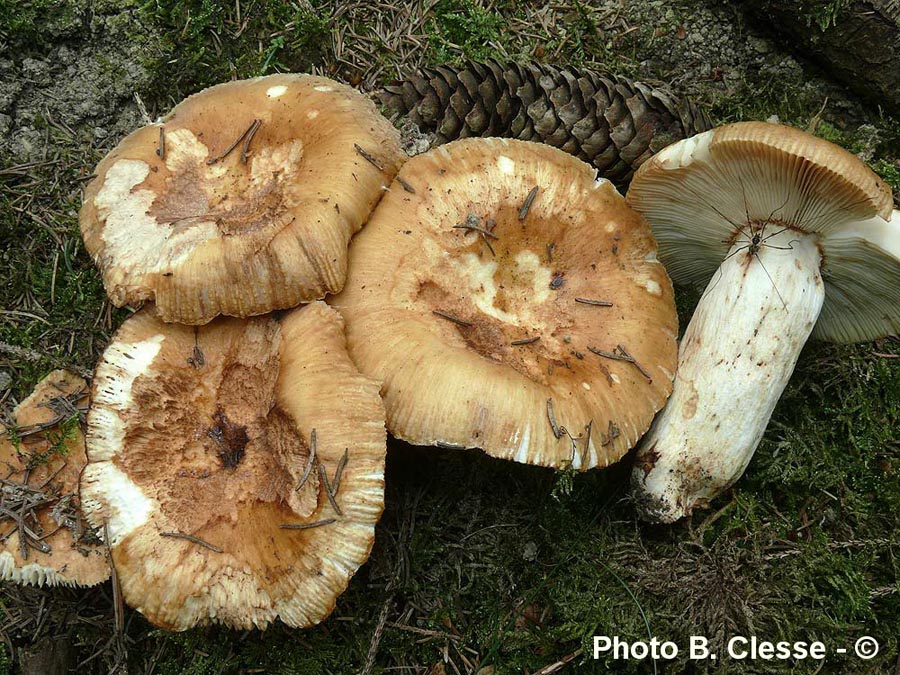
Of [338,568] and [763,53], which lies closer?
[338,568]

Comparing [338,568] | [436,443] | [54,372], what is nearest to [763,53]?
[436,443]

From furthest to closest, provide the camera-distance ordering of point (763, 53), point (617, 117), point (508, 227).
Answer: point (763, 53)
point (617, 117)
point (508, 227)

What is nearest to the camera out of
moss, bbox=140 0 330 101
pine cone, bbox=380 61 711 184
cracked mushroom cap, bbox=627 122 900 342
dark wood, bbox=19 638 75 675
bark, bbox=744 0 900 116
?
cracked mushroom cap, bbox=627 122 900 342

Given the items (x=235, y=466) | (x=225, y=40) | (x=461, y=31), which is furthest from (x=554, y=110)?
(x=235, y=466)

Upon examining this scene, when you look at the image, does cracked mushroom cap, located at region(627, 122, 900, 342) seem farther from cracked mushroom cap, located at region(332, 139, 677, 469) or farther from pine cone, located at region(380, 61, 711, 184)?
pine cone, located at region(380, 61, 711, 184)

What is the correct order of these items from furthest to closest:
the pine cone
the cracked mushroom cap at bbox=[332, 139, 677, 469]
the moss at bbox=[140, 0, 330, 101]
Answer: the moss at bbox=[140, 0, 330, 101] → the pine cone → the cracked mushroom cap at bbox=[332, 139, 677, 469]

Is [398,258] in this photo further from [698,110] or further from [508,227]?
[698,110]

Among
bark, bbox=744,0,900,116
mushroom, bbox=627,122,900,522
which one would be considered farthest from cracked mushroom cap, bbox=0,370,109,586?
bark, bbox=744,0,900,116
